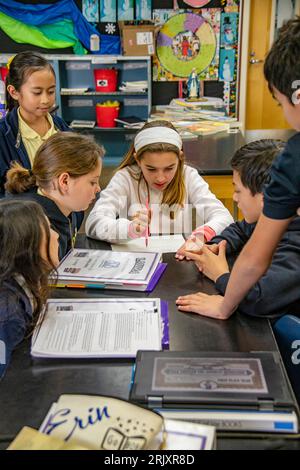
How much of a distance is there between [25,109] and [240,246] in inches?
47.3

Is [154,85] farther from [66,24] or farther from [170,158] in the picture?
[170,158]

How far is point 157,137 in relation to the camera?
198 cm

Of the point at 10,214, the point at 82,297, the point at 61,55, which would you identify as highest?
the point at 61,55

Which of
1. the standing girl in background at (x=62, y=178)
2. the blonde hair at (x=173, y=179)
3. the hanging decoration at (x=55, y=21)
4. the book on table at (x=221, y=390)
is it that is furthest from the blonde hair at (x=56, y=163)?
the hanging decoration at (x=55, y=21)

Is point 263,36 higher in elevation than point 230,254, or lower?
higher

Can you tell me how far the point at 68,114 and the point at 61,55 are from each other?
0.57 m

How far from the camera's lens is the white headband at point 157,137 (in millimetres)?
1981

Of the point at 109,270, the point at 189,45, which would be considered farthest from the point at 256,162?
the point at 189,45

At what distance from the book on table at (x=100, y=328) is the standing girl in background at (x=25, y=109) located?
1146mm

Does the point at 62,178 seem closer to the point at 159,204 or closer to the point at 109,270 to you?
the point at 109,270

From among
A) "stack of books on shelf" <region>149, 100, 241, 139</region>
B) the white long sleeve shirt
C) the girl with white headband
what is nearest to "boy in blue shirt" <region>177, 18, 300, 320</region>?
the girl with white headband

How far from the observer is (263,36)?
5.16 meters
